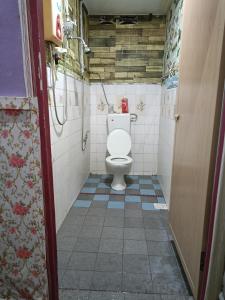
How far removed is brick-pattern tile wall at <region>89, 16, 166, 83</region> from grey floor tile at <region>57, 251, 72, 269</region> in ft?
7.57

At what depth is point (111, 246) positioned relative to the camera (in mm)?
1738

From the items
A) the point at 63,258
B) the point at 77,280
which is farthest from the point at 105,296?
the point at 63,258

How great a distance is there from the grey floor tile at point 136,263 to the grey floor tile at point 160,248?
9cm

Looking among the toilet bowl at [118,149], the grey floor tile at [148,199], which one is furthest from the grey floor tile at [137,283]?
the toilet bowl at [118,149]

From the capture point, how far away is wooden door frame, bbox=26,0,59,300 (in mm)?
885

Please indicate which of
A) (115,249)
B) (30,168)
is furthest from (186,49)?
(115,249)

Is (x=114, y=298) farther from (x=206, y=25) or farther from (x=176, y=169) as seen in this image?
(x=206, y=25)

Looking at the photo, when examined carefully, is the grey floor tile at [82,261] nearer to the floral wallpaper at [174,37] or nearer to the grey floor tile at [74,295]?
the grey floor tile at [74,295]

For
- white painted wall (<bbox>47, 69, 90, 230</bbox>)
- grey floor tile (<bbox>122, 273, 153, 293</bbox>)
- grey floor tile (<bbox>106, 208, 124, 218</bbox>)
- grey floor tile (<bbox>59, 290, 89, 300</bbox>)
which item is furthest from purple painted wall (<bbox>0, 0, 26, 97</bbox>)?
grey floor tile (<bbox>106, 208, 124, 218</bbox>)

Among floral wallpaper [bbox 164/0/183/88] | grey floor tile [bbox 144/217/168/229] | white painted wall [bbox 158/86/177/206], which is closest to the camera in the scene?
grey floor tile [bbox 144/217/168/229]

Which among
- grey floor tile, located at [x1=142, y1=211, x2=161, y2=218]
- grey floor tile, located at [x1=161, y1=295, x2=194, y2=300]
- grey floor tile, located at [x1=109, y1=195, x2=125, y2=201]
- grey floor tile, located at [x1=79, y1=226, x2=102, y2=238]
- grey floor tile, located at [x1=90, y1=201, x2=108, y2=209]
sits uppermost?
grey floor tile, located at [x1=109, y1=195, x2=125, y2=201]

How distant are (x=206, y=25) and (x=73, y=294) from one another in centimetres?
168

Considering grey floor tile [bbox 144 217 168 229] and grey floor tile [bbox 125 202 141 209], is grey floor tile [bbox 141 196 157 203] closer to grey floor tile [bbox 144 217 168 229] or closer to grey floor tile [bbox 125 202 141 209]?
grey floor tile [bbox 125 202 141 209]

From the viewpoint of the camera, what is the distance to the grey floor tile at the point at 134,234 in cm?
186
